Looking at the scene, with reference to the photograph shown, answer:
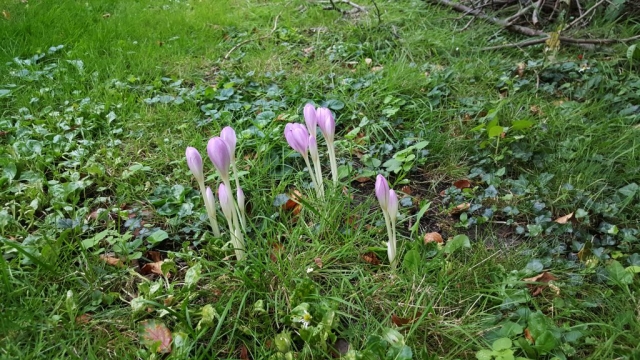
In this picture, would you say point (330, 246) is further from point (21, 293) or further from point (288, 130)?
point (21, 293)

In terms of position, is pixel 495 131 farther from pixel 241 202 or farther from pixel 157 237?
pixel 157 237

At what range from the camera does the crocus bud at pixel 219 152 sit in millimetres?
1710

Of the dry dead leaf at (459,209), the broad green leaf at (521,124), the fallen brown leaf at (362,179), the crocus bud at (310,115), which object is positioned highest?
the crocus bud at (310,115)

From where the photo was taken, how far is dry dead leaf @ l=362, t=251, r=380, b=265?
6.31 feet

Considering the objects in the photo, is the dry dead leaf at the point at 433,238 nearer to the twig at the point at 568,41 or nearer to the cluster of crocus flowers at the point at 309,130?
the cluster of crocus flowers at the point at 309,130

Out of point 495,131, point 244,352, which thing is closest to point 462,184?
point 495,131

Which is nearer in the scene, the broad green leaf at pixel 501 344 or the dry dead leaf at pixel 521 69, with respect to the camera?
the broad green leaf at pixel 501 344

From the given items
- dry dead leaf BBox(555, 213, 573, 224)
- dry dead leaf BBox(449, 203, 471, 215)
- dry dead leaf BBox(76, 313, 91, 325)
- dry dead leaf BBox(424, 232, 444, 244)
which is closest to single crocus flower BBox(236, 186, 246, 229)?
dry dead leaf BBox(76, 313, 91, 325)

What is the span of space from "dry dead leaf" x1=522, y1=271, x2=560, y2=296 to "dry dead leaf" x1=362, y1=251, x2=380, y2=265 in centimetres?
56

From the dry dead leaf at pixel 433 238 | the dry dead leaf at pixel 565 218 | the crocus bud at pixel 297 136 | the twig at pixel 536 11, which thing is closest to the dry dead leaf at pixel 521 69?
the twig at pixel 536 11

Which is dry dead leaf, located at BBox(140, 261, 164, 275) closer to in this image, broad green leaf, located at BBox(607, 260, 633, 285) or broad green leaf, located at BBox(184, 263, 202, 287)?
broad green leaf, located at BBox(184, 263, 202, 287)

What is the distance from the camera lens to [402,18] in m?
4.46

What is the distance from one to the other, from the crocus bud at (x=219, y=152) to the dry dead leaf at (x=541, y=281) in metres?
1.19

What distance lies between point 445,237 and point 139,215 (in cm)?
139
